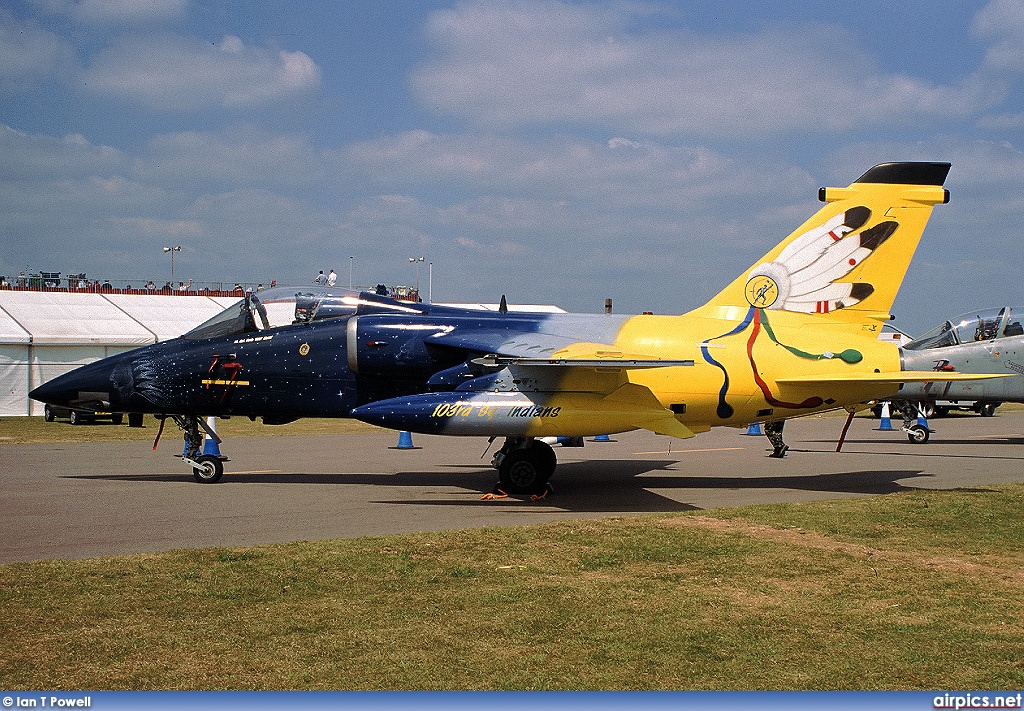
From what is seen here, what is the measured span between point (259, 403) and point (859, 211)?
Result: 9509mm

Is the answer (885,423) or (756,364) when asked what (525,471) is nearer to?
(756,364)

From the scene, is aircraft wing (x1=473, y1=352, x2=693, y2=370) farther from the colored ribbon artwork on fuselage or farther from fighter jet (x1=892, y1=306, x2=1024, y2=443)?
fighter jet (x1=892, y1=306, x2=1024, y2=443)

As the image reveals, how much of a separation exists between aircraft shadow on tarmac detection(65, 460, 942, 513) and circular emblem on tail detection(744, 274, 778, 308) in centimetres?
287

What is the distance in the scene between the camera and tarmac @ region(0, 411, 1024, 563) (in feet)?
32.7

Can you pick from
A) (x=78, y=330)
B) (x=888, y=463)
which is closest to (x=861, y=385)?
(x=888, y=463)

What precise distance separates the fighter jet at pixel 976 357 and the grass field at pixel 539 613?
1306 cm

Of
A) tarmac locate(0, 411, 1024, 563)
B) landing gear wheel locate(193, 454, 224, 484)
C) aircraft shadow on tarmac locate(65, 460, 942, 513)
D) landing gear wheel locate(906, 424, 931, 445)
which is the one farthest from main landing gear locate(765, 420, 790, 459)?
landing gear wheel locate(193, 454, 224, 484)

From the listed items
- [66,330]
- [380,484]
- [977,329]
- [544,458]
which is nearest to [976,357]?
[977,329]

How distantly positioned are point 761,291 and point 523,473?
470cm

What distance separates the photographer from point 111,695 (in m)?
3.04

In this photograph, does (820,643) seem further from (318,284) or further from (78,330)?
(78,330)

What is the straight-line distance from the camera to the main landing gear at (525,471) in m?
12.7

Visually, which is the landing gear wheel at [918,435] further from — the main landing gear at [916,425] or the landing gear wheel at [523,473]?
the landing gear wheel at [523,473]

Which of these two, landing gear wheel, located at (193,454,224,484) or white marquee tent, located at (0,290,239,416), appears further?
white marquee tent, located at (0,290,239,416)
